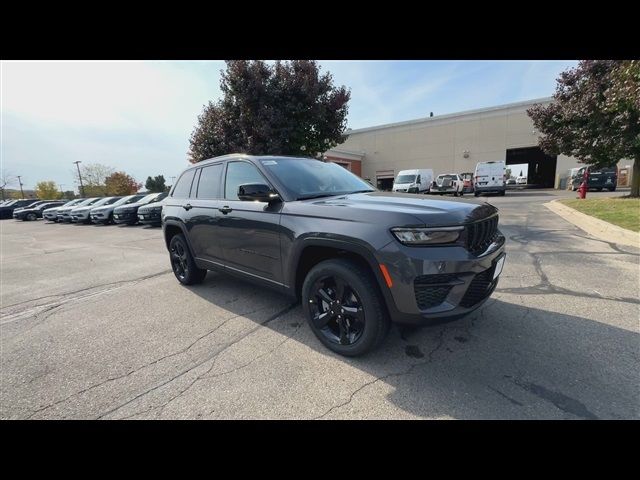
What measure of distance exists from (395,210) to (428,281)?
0.58 metres

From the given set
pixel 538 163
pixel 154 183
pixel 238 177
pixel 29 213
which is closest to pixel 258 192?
pixel 238 177

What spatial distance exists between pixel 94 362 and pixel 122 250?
6804mm

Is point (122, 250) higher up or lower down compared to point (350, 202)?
lower down

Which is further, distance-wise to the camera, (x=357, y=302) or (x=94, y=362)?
(x=94, y=362)

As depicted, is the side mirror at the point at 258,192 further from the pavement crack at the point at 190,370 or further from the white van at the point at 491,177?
the white van at the point at 491,177

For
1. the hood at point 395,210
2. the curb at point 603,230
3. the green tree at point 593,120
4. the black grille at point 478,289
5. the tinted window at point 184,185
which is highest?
the green tree at point 593,120

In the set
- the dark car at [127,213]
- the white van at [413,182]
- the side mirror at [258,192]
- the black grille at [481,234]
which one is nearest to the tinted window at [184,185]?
the side mirror at [258,192]

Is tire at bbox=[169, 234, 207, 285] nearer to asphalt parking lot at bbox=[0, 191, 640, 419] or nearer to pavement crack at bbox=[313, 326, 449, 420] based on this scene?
asphalt parking lot at bbox=[0, 191, 640, 419]

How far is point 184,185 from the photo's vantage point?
15.8ft

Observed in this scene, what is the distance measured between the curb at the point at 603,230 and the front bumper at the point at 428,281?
20.2 feet

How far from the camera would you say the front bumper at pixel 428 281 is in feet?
7.30

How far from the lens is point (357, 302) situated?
260 cm
